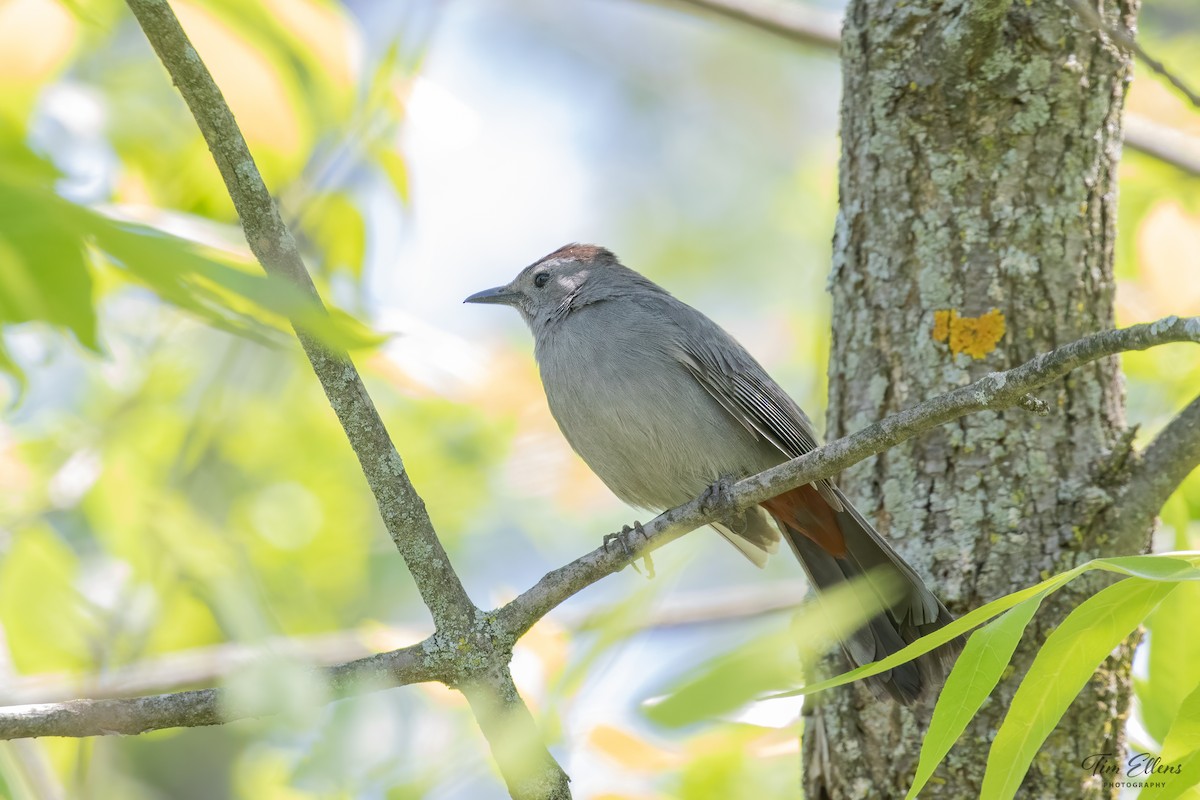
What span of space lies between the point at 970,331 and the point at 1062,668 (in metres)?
1.57

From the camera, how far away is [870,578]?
3174mm

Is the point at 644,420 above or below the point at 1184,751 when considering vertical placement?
above

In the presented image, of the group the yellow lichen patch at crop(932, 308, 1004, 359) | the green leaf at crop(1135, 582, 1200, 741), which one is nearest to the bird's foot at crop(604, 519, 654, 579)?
the yellow lichen patch at crop(932, 308, 1004, 359)

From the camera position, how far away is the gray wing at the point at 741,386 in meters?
4.18

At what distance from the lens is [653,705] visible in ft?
4.60

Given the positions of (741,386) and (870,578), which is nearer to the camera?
(870,578)

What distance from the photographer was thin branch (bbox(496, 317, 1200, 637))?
221 cm

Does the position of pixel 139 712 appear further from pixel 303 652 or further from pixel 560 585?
pixel 560 585

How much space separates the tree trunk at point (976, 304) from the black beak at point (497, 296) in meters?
2.27

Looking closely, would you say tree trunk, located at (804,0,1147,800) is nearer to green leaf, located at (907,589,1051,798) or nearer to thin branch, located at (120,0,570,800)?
thin branch, located at (120,0,570,800)

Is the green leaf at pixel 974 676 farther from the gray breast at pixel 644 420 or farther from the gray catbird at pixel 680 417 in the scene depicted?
the gray breast at pixel 644 420

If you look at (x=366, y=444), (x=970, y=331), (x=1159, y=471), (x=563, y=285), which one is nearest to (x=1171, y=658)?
(x=1159, y=471)

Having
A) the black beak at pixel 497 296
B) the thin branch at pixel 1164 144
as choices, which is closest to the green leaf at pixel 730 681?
the thin branch at pixel 1164 144

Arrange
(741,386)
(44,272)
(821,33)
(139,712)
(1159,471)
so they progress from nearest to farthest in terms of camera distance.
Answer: (44,272) < (139,712) < (1159,471) < (741,386) < (821,33)
